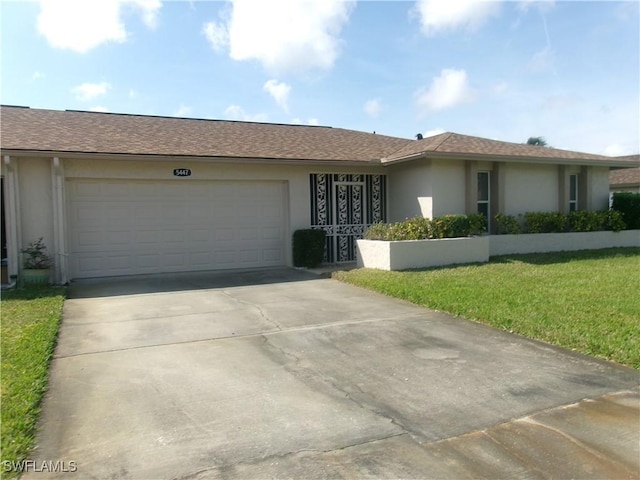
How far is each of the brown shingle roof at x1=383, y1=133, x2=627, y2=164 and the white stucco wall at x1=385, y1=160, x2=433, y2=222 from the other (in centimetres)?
51

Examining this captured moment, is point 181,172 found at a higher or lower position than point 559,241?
higher

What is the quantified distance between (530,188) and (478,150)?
2.66 m

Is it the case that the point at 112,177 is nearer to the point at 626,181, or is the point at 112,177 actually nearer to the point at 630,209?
the point at 630,209

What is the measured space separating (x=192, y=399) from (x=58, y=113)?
42.4 feet

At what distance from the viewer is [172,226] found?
1280cm

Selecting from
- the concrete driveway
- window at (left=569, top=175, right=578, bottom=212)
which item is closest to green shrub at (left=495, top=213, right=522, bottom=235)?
window at (left=569, top=175, right=578, bottom=212)

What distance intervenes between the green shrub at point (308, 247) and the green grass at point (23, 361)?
6015 millimetres

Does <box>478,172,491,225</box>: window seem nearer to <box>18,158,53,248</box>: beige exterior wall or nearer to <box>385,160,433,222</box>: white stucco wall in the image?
<box>385,160,433,222</box>: white stucco wall

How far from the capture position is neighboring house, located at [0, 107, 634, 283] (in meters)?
11.4

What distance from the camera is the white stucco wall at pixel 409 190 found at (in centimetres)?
1358

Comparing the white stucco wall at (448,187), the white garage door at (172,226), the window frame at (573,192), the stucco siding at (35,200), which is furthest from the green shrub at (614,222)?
the stucco siding at (35,200)

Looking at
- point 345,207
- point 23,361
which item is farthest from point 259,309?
point 345,207

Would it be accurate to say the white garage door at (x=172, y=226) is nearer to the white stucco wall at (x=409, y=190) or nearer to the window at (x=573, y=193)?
the white stucco wall at (x=409, y=190)

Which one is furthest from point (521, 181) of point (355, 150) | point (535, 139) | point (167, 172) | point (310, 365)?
point (535, 139)
